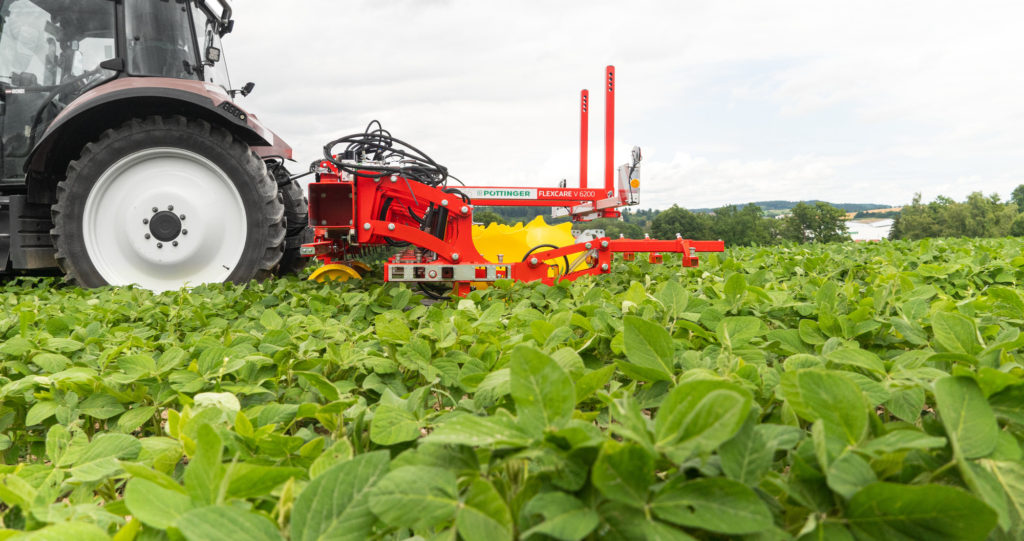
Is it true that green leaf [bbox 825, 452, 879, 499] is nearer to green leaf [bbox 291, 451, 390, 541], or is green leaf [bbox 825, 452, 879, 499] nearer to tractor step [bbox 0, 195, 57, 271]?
green leaf [bbox 291, 451, 390, 541]

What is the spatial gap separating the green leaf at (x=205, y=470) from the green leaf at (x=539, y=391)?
30 centimetres

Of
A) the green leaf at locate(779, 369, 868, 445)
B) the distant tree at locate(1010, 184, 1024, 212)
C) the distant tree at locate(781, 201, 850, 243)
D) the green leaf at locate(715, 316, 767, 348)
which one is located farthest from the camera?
the distant tree at locate(1010, 184, 1024, 212)

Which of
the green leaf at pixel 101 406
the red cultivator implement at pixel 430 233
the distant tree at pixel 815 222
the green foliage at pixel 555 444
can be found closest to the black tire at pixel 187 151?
the red cultivator implement at pixel 430 233

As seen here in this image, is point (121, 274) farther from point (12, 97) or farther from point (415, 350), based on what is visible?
point (415, 350)

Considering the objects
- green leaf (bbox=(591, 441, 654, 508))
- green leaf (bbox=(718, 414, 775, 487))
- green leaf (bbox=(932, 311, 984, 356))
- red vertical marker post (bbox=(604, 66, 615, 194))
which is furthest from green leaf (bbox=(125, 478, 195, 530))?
red vertical marker post (bbox=(604, 66, 615, 194))

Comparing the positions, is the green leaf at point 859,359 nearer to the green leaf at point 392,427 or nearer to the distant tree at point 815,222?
the green leaf at point 392,427

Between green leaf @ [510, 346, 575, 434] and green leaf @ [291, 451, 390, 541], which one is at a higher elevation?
green leaf @ [510, 346, 575, 434]

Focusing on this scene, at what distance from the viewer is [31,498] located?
638 mm

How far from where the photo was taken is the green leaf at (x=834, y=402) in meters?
0.54

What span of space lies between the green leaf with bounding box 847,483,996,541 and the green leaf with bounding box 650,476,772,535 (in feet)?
0.30

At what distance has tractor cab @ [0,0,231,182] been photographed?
5.21 metres

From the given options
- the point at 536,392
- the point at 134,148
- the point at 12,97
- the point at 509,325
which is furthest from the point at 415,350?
the point at 12,97

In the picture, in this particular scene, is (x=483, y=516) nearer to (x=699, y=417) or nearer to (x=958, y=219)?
(x=699, y=417)

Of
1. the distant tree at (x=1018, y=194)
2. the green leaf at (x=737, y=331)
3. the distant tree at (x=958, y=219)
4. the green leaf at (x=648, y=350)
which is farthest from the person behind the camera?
the distant tree at (x=1018, y=194)
